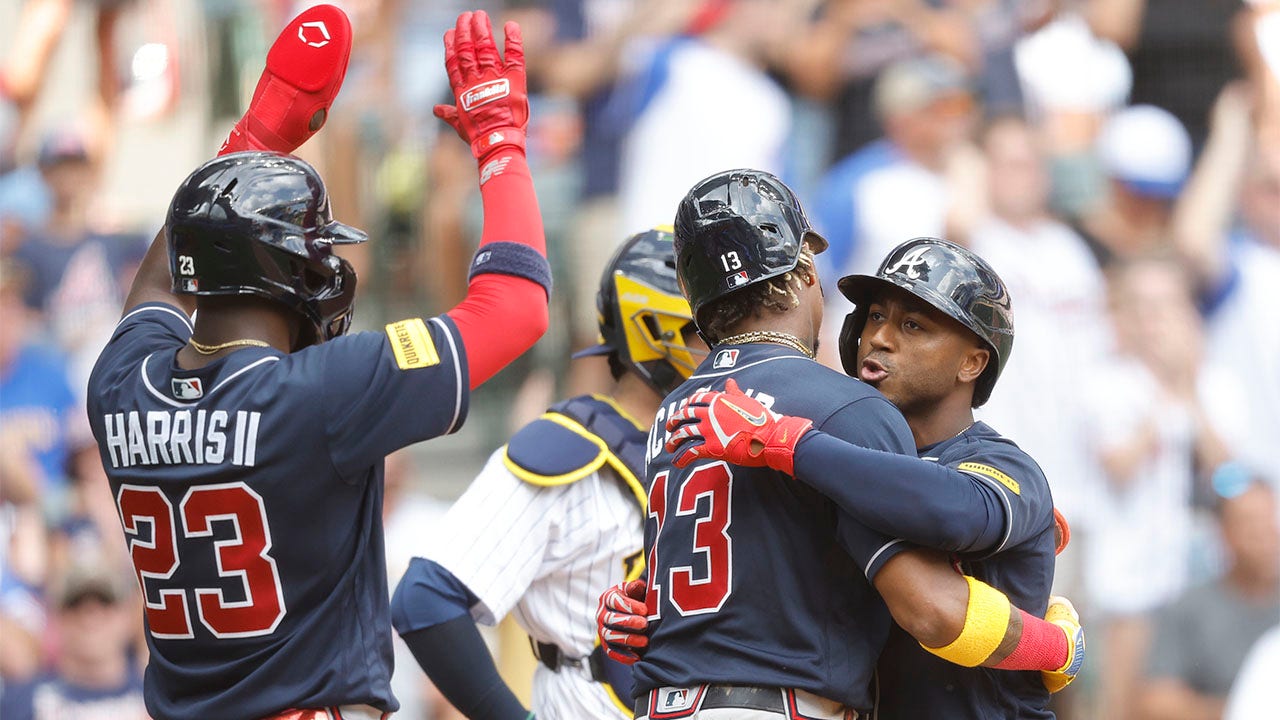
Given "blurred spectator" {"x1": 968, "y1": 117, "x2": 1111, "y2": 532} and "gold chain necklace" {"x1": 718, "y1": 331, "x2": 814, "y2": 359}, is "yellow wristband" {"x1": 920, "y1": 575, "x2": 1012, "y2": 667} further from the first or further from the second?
"blurred spectator" {"x1": 968, "y1": 117, "x2": 1111, "y2": 532}

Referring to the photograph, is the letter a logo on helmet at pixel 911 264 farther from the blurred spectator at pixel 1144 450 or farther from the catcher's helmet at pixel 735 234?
the blurred spectator at pixel 1144 450

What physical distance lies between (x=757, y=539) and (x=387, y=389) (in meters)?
0.80

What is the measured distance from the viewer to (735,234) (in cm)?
327

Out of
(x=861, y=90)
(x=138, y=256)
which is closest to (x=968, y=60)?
(x=861, y=90)

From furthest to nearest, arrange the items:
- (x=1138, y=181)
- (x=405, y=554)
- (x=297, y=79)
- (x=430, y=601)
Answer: (x=1138, y=181) → (x=405, y=554) → (x=430, y=601) → (x=297, y=79)

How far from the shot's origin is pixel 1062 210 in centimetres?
941

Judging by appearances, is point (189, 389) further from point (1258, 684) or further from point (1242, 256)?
point (1242, 256)

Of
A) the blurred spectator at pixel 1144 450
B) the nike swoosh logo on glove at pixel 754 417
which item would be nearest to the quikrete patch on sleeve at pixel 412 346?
the nike swoosh logo on glove at pixel 754 417

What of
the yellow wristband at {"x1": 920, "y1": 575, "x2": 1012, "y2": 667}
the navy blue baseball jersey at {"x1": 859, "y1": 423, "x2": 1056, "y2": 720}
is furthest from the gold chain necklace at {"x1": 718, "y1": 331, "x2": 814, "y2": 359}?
the yellow wristband at {"x1": 920, "y1": 575, "x2": 1012, "y2": 667}

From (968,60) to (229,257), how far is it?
23.6 ft

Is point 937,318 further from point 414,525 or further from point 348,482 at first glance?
point 414,525

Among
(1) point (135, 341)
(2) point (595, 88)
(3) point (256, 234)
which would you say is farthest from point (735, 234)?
(2) point (595, 88)

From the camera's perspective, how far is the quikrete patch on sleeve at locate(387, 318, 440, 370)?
10.4 feet

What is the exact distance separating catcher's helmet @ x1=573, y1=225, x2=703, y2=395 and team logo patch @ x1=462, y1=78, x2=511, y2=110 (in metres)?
0.92
